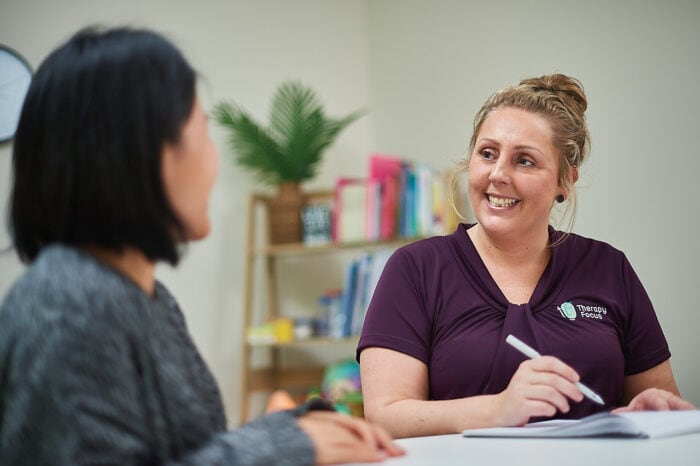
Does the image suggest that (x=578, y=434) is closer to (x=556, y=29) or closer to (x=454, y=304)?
(x=454, y=304)

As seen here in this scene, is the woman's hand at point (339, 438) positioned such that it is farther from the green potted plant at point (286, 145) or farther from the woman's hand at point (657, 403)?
the green potted plant at point (286, 145)

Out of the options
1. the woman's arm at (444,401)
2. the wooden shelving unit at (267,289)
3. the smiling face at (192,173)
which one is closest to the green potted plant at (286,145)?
the wooden shelving unit at (267,289)

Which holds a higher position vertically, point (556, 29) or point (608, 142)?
point (556, 29)

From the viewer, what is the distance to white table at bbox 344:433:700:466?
80cm

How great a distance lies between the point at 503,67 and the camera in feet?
6.59

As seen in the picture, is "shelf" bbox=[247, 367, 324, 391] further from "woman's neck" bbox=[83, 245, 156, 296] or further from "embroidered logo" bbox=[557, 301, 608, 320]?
"woman's neck" bbox=[83, 245, 156, 296]

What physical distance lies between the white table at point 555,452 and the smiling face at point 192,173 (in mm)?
337

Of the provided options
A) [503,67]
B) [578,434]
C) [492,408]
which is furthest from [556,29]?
[578,434]

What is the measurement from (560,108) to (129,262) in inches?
39.6

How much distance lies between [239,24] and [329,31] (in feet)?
1.63

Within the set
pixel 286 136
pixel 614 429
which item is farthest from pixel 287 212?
pixel 614 429

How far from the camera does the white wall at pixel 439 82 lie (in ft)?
5.15

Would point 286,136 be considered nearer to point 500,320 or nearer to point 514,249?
point 514,249

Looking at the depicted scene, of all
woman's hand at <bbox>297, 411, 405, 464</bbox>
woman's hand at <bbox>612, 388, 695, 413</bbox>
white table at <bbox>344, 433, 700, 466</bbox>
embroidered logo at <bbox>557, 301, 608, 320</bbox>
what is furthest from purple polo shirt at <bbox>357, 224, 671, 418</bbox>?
woman's hand at <bbox>297, 411, 405, 464</bbox>
